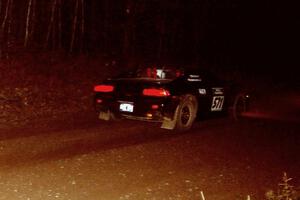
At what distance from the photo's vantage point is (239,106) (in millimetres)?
12062

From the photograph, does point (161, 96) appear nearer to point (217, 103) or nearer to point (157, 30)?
point (217, 103)

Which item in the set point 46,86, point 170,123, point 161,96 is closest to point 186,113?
point 170,123

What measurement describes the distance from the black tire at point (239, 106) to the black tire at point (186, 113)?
1.92 m

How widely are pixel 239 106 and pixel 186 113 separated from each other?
8.30 feet

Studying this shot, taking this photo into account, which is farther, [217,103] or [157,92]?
[217,103]

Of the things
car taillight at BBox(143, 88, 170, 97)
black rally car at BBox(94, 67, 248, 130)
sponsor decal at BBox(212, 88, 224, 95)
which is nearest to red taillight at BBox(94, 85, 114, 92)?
black rally car at BBox(94, 67, 248, 130)

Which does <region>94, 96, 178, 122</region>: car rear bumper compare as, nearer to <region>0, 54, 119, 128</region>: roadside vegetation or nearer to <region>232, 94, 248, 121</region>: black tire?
<region>0, 54, 119, 128</region>: roadside vegetation

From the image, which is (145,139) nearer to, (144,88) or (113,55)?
(144,88)

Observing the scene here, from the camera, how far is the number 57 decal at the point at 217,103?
10847 mm

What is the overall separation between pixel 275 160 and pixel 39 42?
14.9 meters

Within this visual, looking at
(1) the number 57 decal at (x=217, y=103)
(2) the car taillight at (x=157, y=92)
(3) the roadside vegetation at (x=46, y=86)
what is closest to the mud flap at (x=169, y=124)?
(2) the car taillight at (x=157, y=92)

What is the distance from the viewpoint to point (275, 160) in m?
7.96

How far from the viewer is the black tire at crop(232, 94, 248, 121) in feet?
38.8

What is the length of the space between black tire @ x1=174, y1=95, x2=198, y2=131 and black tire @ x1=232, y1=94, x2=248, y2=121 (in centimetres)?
192
